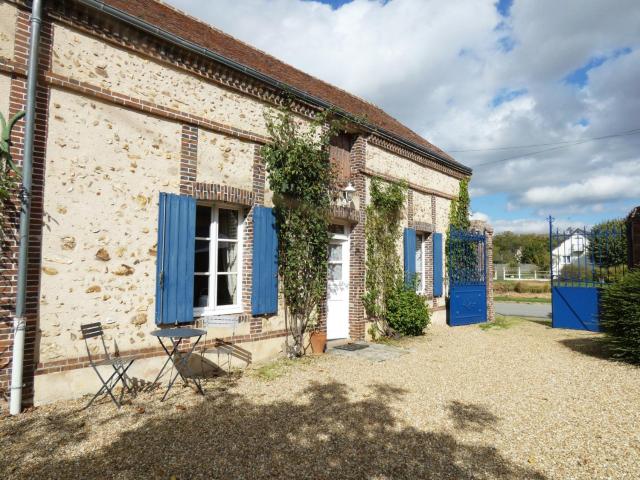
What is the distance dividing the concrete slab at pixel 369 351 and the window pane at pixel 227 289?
205cm

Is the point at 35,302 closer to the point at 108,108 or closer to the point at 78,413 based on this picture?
the point at 78,413

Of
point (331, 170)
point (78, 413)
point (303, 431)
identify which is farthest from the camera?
point (331, 170)

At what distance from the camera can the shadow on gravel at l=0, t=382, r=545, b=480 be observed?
2.96m

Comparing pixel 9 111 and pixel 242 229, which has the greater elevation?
pixel 9 111

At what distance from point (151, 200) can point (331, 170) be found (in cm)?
331

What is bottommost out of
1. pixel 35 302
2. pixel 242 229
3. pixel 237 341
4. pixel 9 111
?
pixel 237 341

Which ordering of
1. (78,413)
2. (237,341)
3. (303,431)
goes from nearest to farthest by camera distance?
(303,431) < (78,413) < (237,341)

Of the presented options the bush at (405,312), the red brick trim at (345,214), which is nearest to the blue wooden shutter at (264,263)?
the red brick trim at (345,214)

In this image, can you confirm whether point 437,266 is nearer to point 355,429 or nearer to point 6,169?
point 355,429

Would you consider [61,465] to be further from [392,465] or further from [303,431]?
[392,465]

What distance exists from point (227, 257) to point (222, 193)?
0.99 m

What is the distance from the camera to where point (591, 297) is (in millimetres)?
9070

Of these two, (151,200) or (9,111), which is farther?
(151,200)

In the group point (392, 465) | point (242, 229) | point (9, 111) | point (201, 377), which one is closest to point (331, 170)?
point (242, 229)
